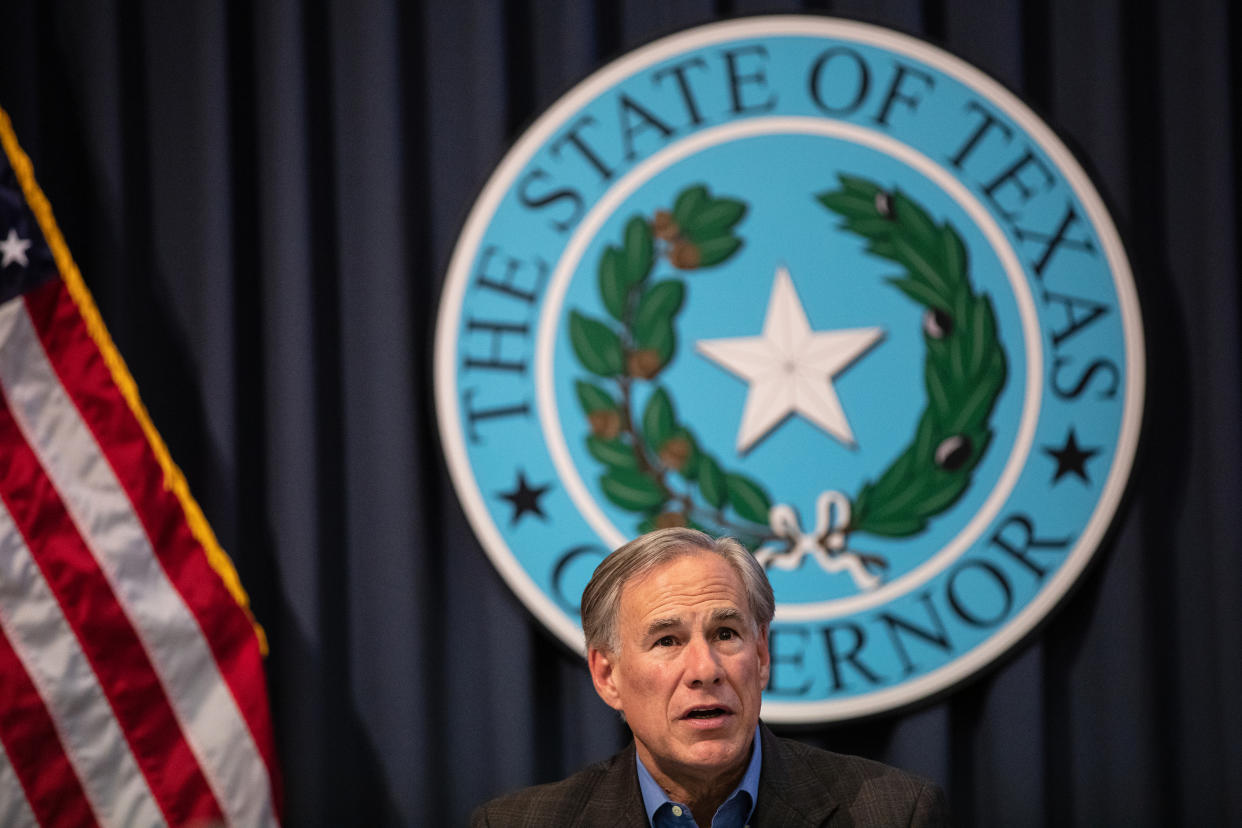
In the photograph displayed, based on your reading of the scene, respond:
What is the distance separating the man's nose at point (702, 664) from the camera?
1660 mm

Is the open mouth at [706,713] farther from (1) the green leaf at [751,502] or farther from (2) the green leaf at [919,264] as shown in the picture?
(2) the green leaf at [919,264]

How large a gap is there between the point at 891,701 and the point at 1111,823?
509mm

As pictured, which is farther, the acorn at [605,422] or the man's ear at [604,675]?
the acorn at [605,422]

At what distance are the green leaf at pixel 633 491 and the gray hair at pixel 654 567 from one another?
69 cm

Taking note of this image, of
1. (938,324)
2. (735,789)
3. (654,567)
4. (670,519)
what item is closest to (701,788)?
(735,789)

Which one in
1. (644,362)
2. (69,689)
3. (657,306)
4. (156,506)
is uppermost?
(657,306)

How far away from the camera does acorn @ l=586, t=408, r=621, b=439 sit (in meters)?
2.49

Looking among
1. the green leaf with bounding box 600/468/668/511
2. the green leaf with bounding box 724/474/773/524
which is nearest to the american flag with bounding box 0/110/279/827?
the green leaf with bounding box 600/468/668/511

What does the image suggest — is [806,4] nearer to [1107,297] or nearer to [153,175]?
[1107,297]

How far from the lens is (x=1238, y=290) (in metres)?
2.50

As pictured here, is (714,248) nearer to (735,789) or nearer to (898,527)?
(898,527)

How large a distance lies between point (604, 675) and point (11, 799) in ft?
3.88

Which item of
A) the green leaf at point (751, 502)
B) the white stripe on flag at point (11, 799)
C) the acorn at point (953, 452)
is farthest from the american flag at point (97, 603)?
the acorn at point (953, 452)

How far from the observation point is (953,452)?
245cm
